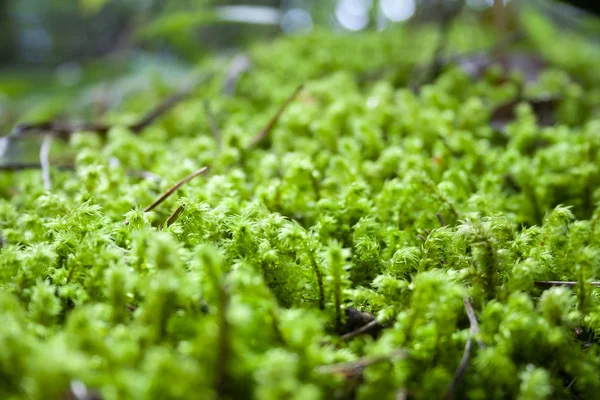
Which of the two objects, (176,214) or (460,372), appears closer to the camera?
(460,372)

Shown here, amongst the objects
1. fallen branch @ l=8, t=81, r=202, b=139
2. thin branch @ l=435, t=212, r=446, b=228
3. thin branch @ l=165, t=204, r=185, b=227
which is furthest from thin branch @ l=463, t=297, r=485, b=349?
fallen branch @ l=8, t=81, r=202, b=139

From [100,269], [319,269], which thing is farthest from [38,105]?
[319,269]

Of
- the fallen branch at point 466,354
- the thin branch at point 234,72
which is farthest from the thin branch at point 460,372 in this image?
the thin branch at point 234,72

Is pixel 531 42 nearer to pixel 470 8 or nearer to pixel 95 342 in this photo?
pixel 470 8

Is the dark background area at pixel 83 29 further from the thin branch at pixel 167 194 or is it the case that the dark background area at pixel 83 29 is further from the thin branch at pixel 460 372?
the thin branch at pixel 460 372

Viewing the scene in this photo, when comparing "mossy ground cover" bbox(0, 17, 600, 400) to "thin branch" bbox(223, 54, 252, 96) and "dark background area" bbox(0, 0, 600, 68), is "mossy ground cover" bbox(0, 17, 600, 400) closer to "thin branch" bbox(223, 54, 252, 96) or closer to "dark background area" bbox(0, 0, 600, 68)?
"thin branch" bbox(223, 54, 252, 96)

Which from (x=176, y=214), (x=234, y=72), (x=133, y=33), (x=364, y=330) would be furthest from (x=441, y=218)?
(x=133, y=33)

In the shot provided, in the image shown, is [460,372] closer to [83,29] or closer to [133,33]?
[133,33]
